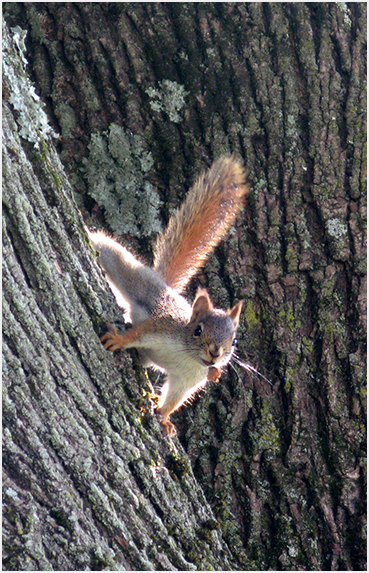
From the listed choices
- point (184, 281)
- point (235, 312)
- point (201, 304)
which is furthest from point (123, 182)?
point (235, 312)

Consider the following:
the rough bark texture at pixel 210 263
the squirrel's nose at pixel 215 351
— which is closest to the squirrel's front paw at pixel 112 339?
the rough bark texture at pixel 210 263

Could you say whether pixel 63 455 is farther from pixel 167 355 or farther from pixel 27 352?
pixel 167 355

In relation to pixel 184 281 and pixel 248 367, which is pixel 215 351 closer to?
pixel 248 367

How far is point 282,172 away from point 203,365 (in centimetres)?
101

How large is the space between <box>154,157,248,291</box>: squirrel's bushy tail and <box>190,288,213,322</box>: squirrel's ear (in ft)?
0.72

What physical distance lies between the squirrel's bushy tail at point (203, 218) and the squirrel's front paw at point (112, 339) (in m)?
0.98

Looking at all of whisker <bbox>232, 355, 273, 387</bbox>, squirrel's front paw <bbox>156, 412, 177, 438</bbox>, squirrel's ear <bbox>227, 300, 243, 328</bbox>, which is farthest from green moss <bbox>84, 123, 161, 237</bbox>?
squirrel's front paw <bbox>156, 412, 177, 438</bbox>

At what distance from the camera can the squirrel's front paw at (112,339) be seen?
2.33 m

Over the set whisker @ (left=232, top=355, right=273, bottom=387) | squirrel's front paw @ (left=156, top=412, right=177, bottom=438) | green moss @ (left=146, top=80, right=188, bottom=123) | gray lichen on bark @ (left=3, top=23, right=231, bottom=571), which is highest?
green moss @ (left=146, top=80, right=188, bottom=123)

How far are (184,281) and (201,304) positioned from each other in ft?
1.15

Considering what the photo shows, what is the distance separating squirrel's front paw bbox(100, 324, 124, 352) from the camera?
233cm

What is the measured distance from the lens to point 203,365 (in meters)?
3.18

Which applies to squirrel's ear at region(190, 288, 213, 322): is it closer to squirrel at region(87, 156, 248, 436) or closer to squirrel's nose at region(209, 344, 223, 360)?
squirrel at region(87, 156, 248, 436)

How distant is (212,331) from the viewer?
3.06 m
